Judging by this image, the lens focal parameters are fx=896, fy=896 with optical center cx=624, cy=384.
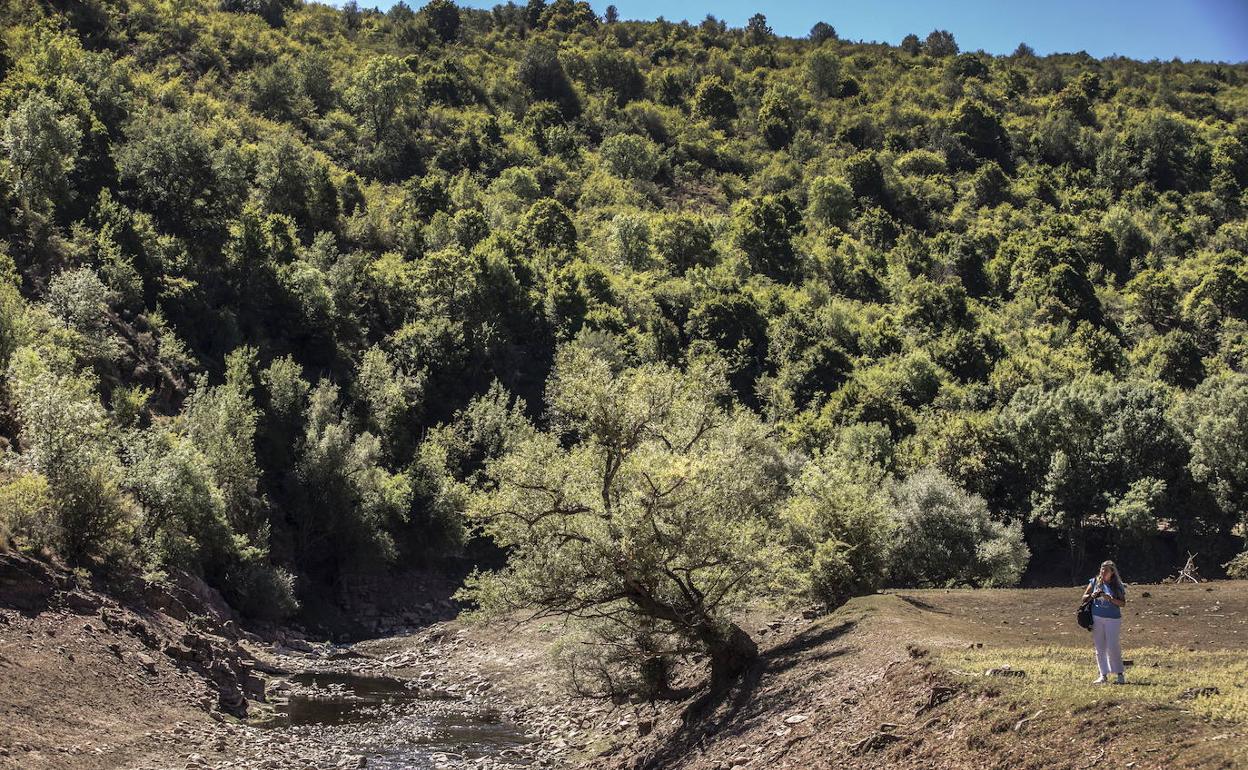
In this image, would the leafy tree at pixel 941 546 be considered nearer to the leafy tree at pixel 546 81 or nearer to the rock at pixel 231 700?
the rock at pixel 231 700

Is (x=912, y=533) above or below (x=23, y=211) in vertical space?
below

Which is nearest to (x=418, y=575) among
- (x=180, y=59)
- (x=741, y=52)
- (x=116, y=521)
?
(x=116, y=521)

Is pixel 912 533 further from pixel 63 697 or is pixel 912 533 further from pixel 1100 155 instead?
pixel 1100 155

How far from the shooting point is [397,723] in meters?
29.1

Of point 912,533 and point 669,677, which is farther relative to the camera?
point 912,533

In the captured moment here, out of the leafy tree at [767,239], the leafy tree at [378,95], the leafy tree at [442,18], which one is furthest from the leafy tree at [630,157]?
the leafy tree at [442,18]

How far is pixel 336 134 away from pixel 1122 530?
91.8m

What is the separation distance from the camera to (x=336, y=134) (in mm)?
107375

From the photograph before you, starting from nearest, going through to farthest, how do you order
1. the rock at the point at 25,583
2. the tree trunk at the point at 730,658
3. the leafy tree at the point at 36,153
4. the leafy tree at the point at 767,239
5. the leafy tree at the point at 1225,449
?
the rock at the point at 25,583, the tree trunk at the point at 730,658, the leafy tree at the point at 36,153, the leafy tree at the point at 1225,449, the leafy tree at the point at 767,239

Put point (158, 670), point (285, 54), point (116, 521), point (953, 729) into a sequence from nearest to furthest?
1. point (953, 729)
2. point (158, 670)
3. point (116, 521)
4. point (285, 54)

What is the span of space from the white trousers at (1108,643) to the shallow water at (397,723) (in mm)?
15365

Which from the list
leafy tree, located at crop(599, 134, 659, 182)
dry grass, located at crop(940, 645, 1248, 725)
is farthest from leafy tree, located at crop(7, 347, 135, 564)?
leafy tree, located at crop(599, 134, 659, 182)

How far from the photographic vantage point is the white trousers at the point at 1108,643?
1479 cm

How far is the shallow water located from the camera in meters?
25.4
